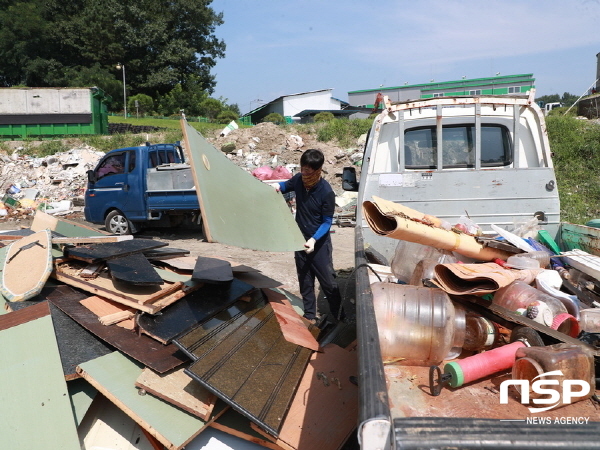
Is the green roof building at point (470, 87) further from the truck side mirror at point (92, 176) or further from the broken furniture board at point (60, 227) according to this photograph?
the broken furniture board at point (60, 227)

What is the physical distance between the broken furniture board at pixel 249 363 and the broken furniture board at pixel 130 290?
48 cm

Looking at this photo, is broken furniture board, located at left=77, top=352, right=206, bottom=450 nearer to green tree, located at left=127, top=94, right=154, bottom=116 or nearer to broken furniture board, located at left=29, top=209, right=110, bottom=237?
broken furniture board, located at left=29, top=209, right=110, bottom=237

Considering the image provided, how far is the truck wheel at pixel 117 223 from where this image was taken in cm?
984

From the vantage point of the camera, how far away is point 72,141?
845 inches

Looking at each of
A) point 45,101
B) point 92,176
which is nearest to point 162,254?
point 92,176

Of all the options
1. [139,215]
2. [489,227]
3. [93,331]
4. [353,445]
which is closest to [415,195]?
[489,227]

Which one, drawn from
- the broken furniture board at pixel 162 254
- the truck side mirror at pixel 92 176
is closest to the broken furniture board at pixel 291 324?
the broken furniture board at pixel 162 254

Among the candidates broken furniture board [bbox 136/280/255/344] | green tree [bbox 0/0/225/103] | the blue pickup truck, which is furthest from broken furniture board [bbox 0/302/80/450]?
green tree [bbox 0/0/225/103]

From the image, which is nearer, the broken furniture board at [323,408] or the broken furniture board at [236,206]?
the broken furniture board at [236,206]

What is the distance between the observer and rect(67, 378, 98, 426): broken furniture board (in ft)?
9.20

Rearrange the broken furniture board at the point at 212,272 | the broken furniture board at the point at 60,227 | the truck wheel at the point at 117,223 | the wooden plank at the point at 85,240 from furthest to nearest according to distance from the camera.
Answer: the truck wheel at the point at 117,223
the broken furniture board at the point at 60,227
the wooden plank at the point at 85,240
the broken furniture board at the point at 212,272

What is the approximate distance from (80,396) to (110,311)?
2.78 ft

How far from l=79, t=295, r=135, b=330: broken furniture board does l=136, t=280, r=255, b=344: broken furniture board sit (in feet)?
0.66

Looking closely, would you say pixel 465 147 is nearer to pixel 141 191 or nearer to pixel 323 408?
pixel 323 408
